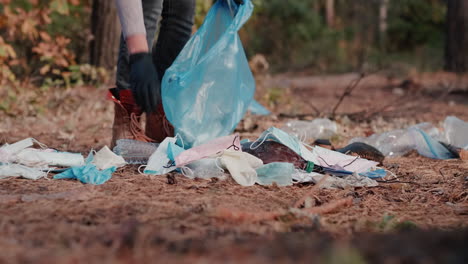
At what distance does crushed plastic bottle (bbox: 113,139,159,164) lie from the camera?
2252mm

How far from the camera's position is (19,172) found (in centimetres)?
196

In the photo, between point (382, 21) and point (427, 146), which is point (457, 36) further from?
point (382, 21)

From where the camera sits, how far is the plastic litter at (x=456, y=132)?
9.00 ft

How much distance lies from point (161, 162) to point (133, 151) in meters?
0.23

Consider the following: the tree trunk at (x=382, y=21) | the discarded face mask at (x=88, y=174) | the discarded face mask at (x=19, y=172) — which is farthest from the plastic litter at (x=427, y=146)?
the tree trunk at (x=382, y=21)

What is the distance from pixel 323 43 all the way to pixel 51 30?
6.20m

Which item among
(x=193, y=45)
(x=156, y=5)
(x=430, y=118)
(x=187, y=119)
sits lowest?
(x=430, y=118)

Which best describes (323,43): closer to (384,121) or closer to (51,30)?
(51,30)

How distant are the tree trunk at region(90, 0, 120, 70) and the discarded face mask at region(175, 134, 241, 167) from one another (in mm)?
3049

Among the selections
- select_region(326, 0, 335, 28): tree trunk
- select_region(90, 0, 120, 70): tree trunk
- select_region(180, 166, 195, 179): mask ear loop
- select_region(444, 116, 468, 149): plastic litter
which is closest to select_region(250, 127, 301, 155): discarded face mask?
select_region(180, 166, 195, 179): mask ear loop

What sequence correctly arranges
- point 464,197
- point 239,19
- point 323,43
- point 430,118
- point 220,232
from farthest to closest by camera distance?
point 323,43 < point 430,118 < point 239,19 < point 464,197 < point 220,232

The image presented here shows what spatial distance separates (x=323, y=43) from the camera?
10.5 metres

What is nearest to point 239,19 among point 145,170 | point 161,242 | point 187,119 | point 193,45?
point 193,45

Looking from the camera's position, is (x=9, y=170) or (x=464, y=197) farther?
(x=9, y=170)
